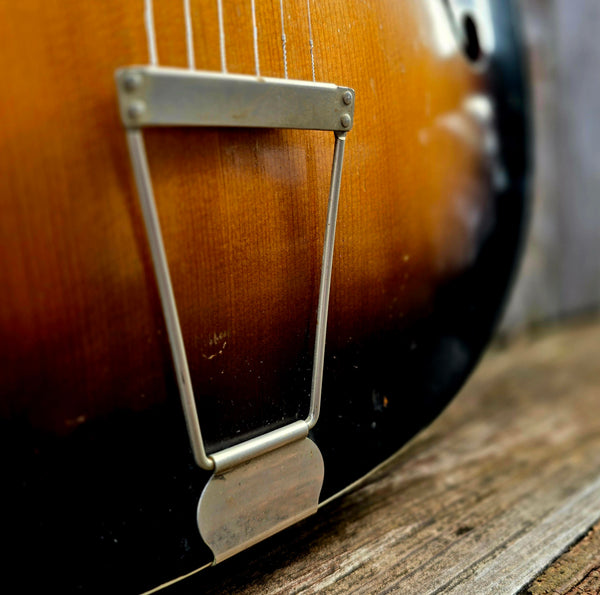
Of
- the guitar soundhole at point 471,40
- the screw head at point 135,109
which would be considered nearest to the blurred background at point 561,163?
the guitar soundhole at point 471,40

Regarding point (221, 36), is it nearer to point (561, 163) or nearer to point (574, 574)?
point (574, 574)

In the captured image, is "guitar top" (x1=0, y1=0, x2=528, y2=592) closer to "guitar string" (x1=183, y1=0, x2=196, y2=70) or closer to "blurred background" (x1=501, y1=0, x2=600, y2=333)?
"guitar string" (x1=183, y1=0, x2=196, y2=70)

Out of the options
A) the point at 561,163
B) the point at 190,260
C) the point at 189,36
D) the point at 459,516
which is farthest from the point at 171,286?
the point at 561,163

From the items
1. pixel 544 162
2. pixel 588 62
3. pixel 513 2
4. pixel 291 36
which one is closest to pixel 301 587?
pixel 291 36

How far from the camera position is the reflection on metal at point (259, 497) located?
31 cm

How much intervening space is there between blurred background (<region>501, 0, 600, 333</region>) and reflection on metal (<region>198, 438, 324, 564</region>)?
718mm

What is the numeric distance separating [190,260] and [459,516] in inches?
12.0

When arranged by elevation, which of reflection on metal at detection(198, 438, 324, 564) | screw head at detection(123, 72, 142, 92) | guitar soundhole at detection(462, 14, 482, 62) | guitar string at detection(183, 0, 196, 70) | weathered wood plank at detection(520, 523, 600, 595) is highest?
guitar soundhole at detection(462, 14, 482, 62)

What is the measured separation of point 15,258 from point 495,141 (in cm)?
45

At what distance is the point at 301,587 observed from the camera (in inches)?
14.1

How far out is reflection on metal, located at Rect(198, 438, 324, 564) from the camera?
312 mm

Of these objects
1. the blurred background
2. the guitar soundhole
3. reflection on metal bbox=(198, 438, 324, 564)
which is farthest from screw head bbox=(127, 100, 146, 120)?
the blurred background

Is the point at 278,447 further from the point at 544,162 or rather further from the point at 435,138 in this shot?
the point at 544,162

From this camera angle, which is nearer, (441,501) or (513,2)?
(441,501)
